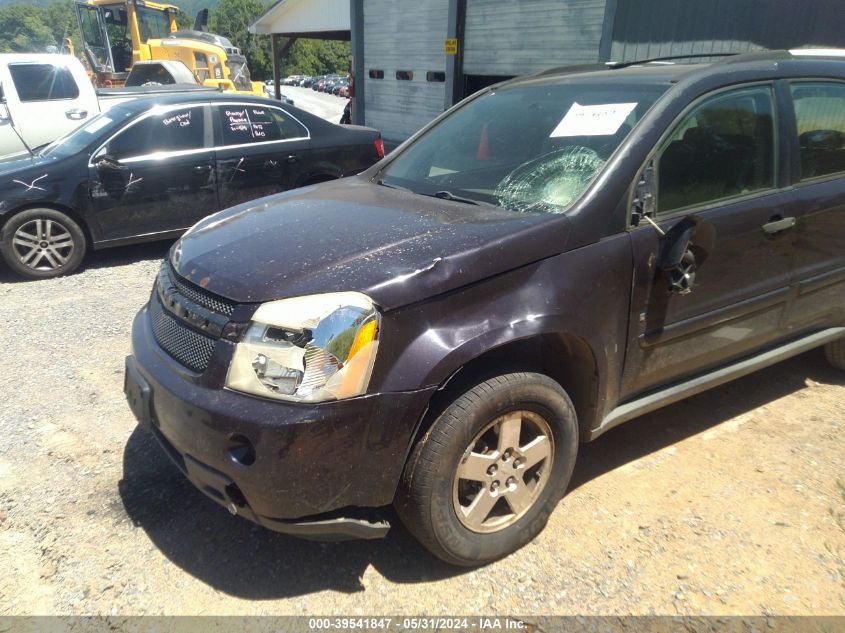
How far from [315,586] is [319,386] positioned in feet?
2.88

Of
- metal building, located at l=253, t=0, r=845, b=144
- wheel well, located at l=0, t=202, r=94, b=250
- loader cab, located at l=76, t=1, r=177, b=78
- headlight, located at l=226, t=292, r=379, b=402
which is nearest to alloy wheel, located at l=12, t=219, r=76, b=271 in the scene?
wheel well, located at l=0, t=202, r=94, b=250

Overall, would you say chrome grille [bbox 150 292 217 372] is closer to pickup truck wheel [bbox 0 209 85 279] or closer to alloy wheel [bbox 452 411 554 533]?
alloy wheel [bbox 452 411 554 533]

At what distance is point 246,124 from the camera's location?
21.4ft

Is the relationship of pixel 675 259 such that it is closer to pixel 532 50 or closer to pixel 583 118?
pixel 583 118

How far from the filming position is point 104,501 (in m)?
2.77

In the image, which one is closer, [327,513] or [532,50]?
[327,513]

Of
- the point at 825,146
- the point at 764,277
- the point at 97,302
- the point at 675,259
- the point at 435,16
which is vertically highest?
the point at 435,16

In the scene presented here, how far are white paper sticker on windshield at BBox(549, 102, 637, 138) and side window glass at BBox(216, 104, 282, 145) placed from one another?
4.44 m

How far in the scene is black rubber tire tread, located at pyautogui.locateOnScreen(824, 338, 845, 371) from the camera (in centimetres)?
382

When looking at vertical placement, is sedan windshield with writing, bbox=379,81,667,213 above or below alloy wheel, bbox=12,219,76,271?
above

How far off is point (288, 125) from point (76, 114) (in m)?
3.65

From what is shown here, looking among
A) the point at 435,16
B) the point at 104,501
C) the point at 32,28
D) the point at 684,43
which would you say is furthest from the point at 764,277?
the point at 32,28

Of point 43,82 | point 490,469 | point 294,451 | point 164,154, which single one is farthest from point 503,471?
point 43,82

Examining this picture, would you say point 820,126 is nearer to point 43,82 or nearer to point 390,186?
point 390,186
